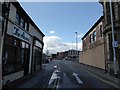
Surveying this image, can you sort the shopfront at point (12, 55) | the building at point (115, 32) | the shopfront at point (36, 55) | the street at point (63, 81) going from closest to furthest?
the shopfront at point (12, 55)
the street at point (63, 81)
the building at point (115, 32)
the shopfront at point (36, 55)

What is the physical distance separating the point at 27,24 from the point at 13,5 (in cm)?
566

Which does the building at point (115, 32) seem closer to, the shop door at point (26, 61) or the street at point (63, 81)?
the street at point (63, 81)

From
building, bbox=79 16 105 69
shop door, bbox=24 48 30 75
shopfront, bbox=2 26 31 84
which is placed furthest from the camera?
building, bbox=79 16 105 69

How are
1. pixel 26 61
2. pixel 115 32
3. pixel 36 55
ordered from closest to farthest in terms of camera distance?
pixel 26 61 → pixel 115 32 → pixel 36 55

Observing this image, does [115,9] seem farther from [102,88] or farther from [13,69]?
[13,69]

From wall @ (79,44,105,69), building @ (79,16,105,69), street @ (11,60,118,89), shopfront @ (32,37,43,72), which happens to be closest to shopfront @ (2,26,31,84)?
street @ (11,60,118,89)

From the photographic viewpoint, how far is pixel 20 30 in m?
15.0

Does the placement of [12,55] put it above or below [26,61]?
above

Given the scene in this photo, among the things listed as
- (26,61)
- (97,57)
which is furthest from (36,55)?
(97,57)

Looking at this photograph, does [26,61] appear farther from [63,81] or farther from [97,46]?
[97,46]

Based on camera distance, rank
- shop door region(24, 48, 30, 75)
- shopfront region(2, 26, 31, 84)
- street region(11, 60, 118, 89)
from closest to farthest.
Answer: shopfront region(2, 26, 31, 84) < street region(11, 60, 118, 89) < shop door region(24, 48, 30, 75)

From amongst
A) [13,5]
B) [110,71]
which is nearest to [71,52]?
[110,71]

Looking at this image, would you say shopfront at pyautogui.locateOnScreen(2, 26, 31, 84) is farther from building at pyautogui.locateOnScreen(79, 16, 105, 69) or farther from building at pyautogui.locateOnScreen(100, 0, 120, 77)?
building at pyautogui.locateOnScreen(79, 16, 105, 69)

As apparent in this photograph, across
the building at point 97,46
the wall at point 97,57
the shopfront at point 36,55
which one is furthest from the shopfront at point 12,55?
the building at point 97,46
